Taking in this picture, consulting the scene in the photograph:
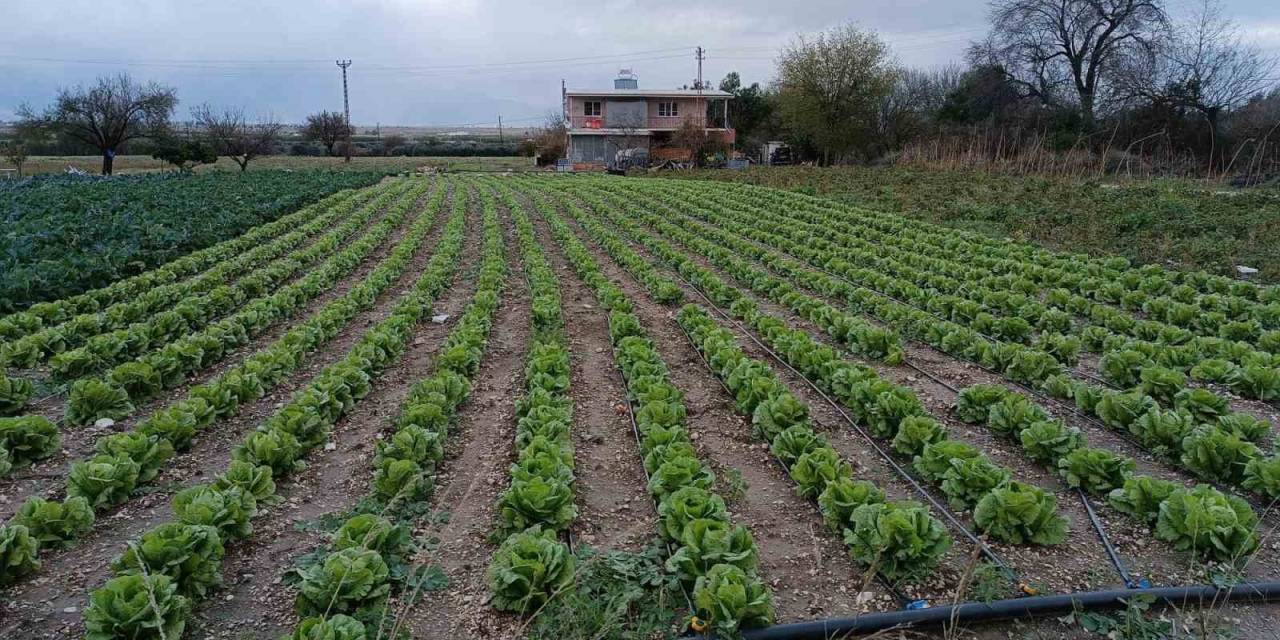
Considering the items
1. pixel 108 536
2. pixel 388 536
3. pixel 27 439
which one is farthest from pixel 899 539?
pixel 27 439

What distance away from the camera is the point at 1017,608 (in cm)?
398

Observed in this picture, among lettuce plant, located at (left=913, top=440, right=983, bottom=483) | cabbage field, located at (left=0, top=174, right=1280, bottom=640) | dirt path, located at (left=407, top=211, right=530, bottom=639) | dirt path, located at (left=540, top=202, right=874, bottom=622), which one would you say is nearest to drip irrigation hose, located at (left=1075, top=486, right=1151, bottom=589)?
cabbage field, located at (left=0, top=174, right=1280, bottom=640)

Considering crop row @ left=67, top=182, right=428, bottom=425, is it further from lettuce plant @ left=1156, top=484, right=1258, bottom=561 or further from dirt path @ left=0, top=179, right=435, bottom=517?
lettuce plant @ left=1156, top=484, right=1258, bottom=561

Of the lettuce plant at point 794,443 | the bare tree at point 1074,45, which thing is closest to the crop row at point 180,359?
the lettuce plant at point 794,443

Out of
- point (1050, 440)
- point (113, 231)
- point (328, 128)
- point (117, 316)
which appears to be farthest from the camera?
point (328, 128)

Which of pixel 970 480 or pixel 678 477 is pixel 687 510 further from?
pixel 970 480

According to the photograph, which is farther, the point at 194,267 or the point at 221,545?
the point at 194,267

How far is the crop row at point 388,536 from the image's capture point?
3850 mm

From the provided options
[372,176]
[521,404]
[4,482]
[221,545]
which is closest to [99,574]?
[221,545]

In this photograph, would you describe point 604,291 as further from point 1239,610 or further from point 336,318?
point 1239,610

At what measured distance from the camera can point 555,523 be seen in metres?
4.73

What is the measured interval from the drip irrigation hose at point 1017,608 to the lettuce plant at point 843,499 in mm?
791

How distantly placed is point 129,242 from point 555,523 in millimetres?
14457

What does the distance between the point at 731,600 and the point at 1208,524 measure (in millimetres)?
2847
